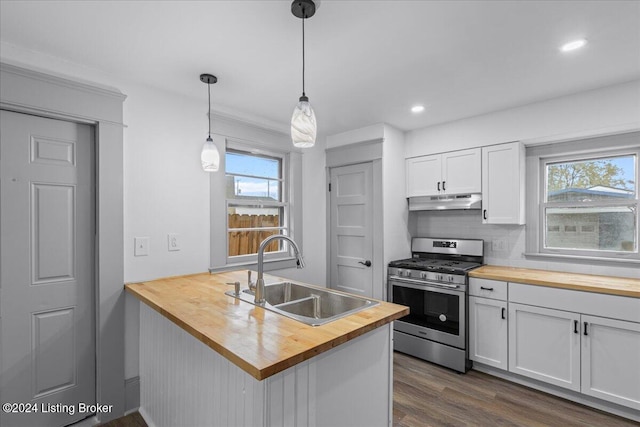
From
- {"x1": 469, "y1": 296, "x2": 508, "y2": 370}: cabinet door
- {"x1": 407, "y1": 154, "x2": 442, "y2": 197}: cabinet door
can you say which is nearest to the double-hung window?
{"x1": 469, "y1": 296, "x2": 508, "y2": 370}: cabinet door

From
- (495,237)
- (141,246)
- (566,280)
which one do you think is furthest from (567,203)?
(141,246)

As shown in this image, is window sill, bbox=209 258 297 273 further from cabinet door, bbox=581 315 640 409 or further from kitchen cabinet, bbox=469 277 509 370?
cabinet door, bbox=581 315 640 409

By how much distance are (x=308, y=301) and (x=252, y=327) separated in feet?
2.16

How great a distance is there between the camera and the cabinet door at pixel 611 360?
7.04 feet

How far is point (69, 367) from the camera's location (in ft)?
6.95

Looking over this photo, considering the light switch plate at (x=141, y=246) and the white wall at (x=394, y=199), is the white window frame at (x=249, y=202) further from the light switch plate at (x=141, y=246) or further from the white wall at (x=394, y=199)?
the white wall at (x=394, y=199)

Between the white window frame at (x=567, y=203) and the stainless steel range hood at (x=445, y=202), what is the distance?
495 mm

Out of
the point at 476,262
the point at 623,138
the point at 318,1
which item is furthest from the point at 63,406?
the point at 623,138

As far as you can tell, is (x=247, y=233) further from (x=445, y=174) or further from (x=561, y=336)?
(x=561, y=336)

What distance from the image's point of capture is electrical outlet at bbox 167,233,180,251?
2531mm

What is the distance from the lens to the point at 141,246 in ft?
7.80

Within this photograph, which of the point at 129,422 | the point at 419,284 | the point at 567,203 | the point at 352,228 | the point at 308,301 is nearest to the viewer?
the point at 308,301

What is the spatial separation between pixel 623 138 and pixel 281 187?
313 cm

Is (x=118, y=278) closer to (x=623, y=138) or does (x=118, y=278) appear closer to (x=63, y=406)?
(x=63, y=406)
